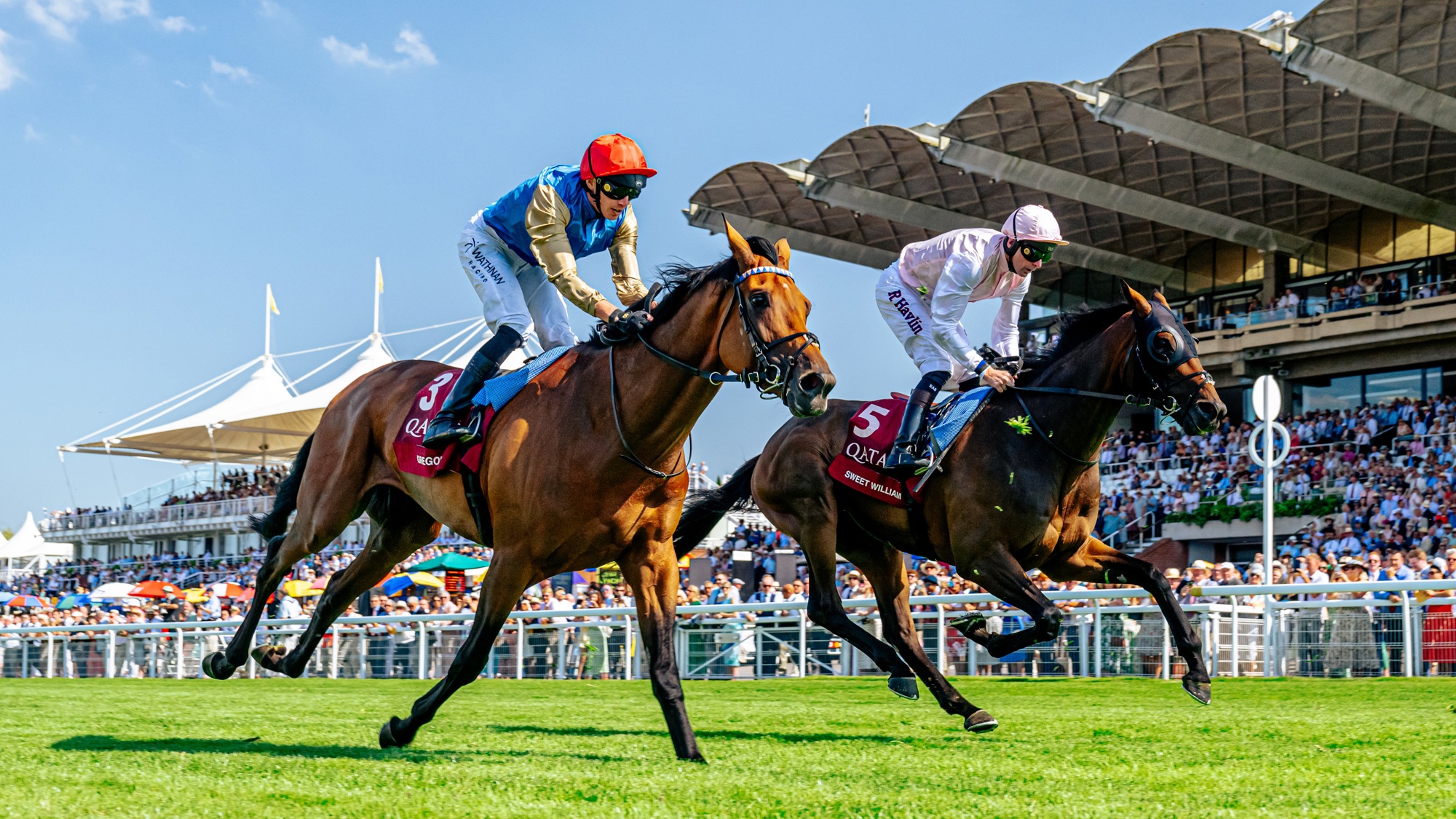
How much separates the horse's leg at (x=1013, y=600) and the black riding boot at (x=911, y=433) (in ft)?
2.01

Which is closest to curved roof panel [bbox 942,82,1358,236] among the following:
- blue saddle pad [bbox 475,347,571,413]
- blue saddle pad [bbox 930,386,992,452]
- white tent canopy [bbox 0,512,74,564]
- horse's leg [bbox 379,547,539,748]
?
blue saddle pad [bbox 930,386,992,452]

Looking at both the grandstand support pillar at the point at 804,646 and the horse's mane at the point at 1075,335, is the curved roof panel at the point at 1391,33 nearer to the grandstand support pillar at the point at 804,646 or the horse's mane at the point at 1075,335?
the grandstand support pillar at the point at 804,646

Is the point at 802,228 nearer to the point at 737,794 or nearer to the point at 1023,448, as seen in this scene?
the point at 1023,448

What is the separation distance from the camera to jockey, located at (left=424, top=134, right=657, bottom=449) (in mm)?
5742

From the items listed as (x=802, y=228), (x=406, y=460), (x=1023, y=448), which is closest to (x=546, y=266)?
(x=406, y=460)

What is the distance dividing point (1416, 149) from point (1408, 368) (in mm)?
4699

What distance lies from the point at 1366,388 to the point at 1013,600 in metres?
26.0

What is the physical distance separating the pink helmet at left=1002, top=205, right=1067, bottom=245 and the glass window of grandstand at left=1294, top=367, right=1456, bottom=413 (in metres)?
24.1

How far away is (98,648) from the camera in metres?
18.5

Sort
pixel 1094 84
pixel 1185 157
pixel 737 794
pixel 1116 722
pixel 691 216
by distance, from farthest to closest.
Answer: pixel 691 216, pixel 1185 157, pixel 1094 84, pixel 1116 722, pixel 737 794

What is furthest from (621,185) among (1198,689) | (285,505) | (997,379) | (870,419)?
(1198,689)

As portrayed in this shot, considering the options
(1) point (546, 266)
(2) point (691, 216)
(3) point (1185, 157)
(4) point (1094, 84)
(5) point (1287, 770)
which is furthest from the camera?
(2) point (691, 216)

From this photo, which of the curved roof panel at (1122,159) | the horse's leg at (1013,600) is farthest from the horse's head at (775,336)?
the curved roof panel at (1122,159)

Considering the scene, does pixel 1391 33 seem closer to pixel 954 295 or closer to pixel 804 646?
pixel 804 646
